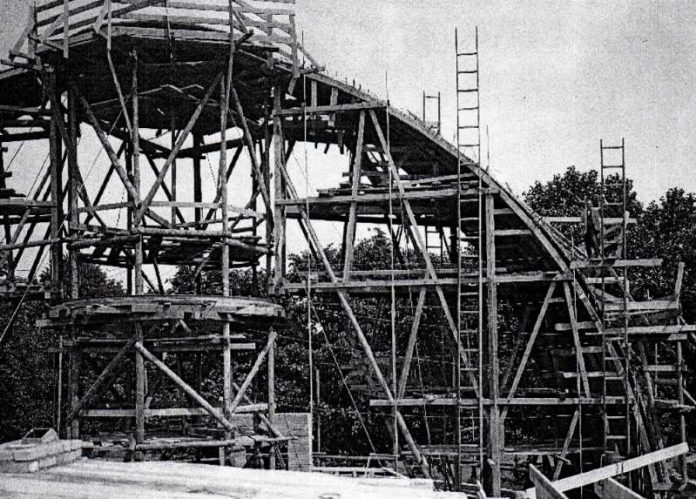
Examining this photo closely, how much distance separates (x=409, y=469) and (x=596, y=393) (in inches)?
226

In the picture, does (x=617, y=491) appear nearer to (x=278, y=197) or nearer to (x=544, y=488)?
(x=544, y=488)

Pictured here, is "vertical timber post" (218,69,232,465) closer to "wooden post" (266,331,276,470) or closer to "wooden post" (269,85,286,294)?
"wooden post" (266,331,276,470)

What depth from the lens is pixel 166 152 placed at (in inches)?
1024

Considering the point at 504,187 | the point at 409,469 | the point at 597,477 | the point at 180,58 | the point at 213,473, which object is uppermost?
the point at 180,58

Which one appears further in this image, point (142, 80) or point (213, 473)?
point (142, 80)

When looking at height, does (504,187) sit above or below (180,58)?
below

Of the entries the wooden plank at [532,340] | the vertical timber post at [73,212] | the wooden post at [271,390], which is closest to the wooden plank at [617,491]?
the wooden plank at [532,340]

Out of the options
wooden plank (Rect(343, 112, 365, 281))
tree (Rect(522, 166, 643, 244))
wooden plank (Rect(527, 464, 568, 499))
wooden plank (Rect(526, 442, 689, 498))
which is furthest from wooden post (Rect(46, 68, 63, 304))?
tree (Rect(522, 166, 643, 244))

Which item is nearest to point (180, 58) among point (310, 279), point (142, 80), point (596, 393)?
point (142, 80)

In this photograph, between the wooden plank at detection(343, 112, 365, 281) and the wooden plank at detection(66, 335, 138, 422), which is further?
the wooden plank at detection(343, 112, 365, 281)

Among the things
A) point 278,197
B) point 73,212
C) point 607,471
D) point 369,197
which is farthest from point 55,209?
point 607,471

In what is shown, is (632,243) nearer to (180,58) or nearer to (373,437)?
(373,437)

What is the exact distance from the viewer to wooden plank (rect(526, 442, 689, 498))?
45.9 feet

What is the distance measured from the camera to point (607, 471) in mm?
16125
